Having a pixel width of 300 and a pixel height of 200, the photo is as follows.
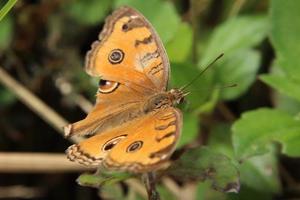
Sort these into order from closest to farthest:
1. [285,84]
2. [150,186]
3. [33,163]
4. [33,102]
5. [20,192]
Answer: [150,186] < [285,84] < [33,163] < [33,102] < [20,192]

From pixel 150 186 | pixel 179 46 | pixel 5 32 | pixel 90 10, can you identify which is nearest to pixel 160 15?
pixel 179 46

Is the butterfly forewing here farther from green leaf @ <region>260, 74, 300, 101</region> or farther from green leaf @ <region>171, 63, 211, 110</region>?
green leaf @ <region>260, 74, 300, 101</region>

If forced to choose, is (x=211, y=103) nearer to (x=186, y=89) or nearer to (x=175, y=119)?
(x=186, y=89)

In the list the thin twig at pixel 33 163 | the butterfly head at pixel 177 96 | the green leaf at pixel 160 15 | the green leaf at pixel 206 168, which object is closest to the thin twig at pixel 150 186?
the green leaf at pixel 206 168

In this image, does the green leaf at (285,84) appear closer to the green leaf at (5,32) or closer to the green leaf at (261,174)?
the green leaf at (261,174)

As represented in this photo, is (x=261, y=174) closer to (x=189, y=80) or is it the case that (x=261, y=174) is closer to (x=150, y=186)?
(x=189, y=80)

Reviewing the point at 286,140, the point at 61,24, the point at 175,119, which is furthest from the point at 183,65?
the point at 61,24
